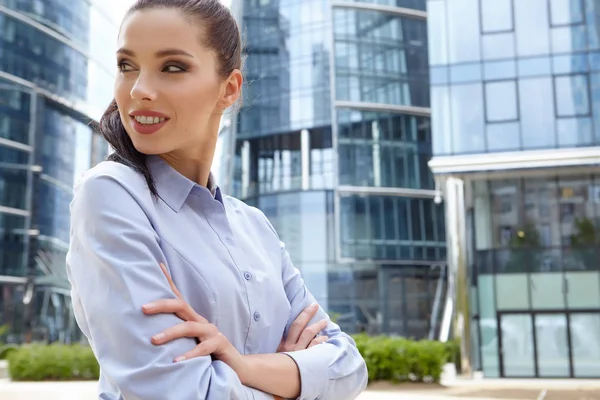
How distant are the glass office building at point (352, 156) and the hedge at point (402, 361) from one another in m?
11.8

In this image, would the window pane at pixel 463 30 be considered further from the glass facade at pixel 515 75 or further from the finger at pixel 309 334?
A: the finger at pixel 309 334

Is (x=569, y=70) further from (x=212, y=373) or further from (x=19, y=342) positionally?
(x=19, y=342)

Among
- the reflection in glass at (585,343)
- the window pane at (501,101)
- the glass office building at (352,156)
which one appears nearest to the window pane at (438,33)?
the window pane at (501,101)

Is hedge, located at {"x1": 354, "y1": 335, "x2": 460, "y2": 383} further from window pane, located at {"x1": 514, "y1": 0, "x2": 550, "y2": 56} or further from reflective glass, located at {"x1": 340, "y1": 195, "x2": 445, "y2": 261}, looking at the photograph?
reflective glass, located at {"x1": 340, "y1": 195, "x2": 445, "y2": 261}

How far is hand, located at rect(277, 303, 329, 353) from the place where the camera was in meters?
1.48

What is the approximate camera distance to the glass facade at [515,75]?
1767cm

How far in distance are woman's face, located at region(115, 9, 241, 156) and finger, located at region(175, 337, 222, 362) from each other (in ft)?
1.25

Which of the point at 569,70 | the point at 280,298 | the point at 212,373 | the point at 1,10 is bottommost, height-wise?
the point at 212,373

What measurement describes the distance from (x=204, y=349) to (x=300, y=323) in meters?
0.38

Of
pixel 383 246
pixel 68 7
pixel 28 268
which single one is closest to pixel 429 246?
pixel 383 246

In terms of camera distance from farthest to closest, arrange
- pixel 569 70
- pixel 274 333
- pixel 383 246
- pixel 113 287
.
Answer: pixel 383 246 < pixel 569 70 < pixel 274 333 < pixel 113 287

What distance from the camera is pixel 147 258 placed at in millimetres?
1195

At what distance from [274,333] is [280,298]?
3.1 inches

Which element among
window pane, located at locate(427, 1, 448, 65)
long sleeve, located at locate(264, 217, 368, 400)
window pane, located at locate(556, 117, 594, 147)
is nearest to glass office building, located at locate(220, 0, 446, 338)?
window pane, located at locate(427, 1, 448, 65)
